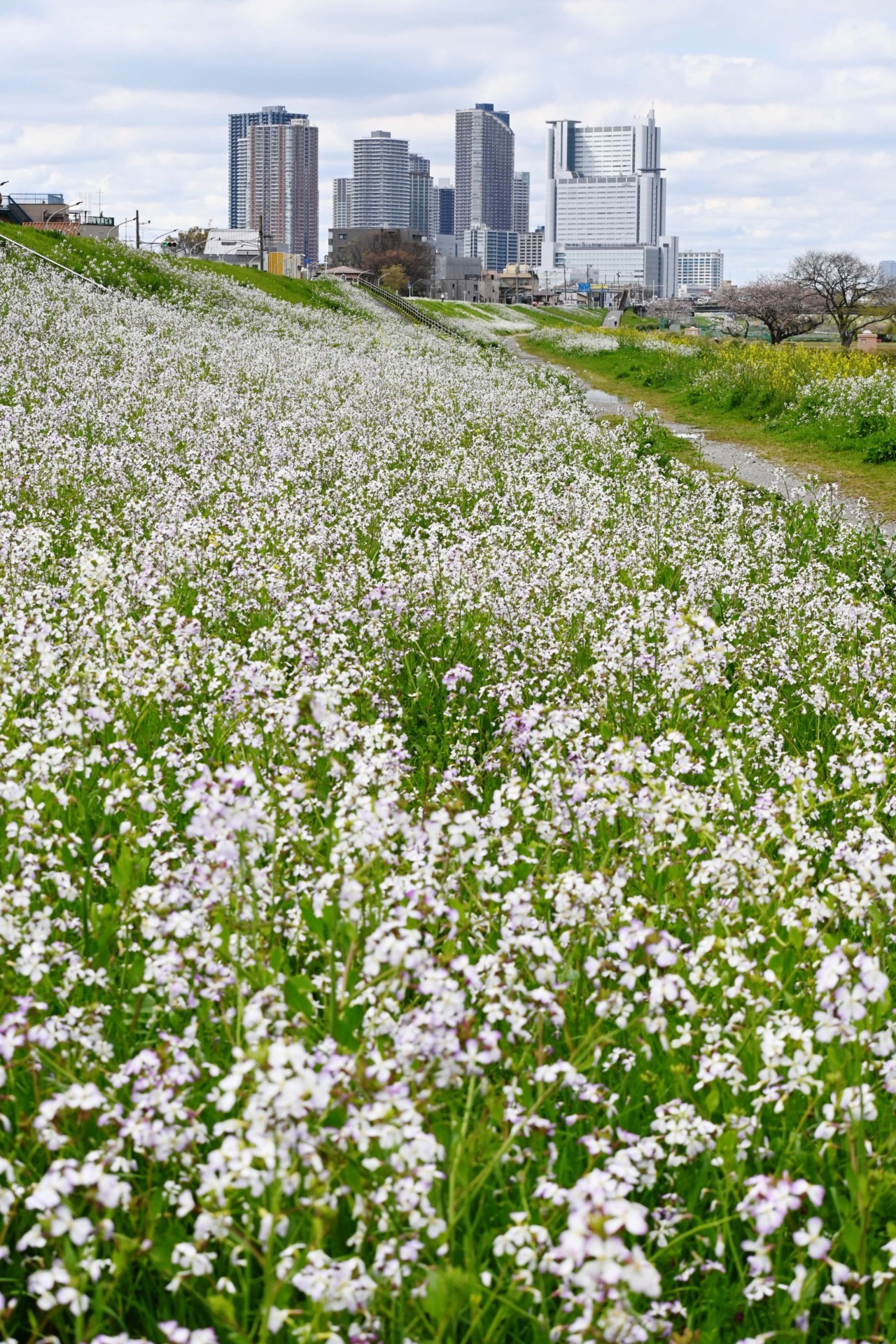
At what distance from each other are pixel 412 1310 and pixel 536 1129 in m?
0.53

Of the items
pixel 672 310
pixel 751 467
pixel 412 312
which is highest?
pixel 672 310

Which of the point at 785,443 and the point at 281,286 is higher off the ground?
the point at 281,286

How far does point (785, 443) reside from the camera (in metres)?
22.7

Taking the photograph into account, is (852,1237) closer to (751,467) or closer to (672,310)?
(751,467)

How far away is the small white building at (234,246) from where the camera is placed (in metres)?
136

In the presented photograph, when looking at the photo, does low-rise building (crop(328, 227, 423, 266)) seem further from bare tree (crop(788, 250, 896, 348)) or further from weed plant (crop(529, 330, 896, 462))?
weed plant (crop(529, 330, 896, 462))

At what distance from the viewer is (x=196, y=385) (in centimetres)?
1823

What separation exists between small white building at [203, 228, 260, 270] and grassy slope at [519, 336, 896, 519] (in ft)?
342

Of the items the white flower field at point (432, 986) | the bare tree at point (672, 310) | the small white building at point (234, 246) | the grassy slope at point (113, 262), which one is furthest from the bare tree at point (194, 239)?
the white flower field at point (432, 986)

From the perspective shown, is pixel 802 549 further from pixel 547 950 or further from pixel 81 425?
pixel 547 950

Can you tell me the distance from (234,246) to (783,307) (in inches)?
3102

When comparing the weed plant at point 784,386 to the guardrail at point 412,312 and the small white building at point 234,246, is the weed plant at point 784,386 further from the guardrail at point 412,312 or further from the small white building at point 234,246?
the small white building at point 234,246

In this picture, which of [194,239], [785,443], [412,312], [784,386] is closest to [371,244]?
[194,239]

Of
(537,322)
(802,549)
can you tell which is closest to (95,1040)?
(802,549)
